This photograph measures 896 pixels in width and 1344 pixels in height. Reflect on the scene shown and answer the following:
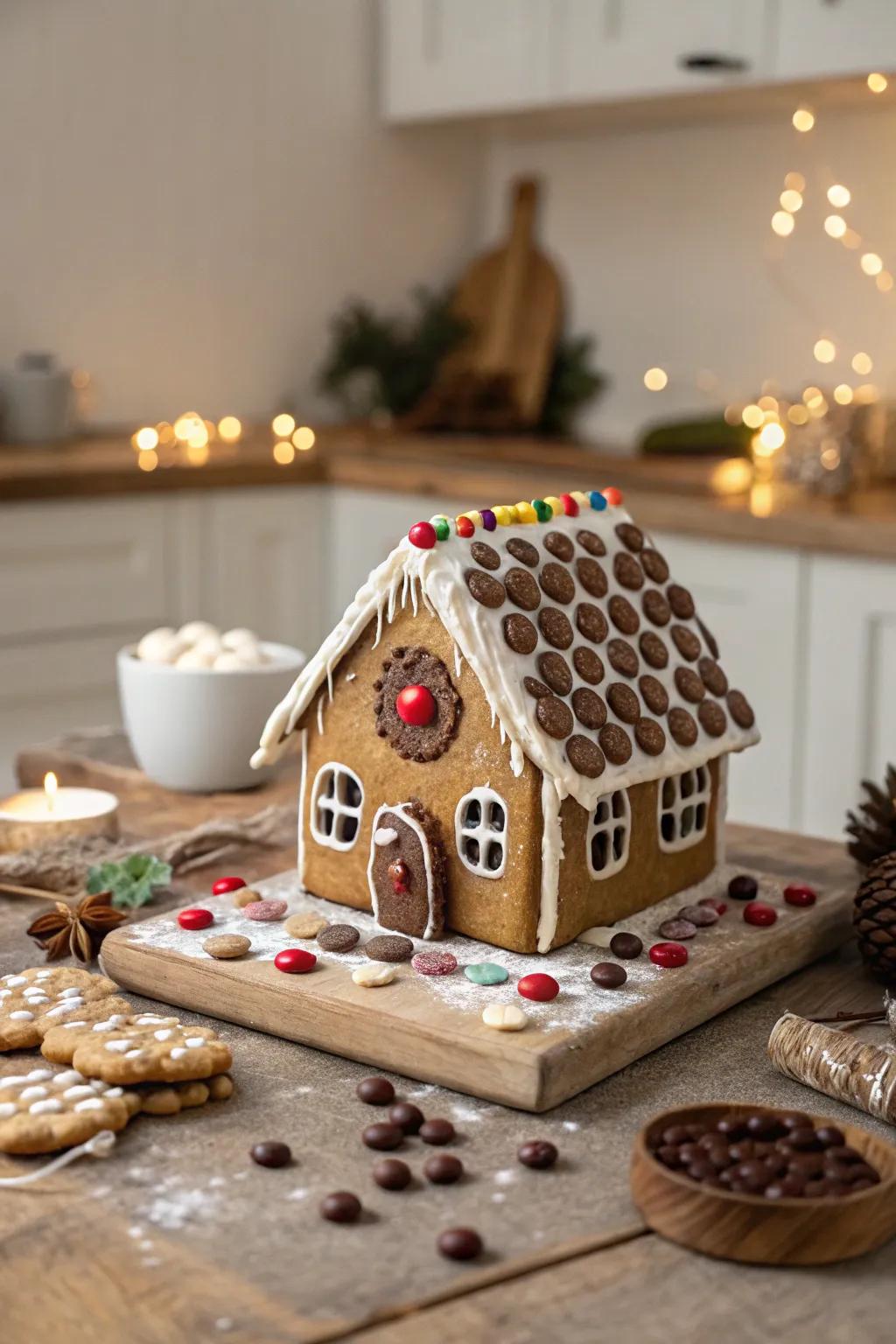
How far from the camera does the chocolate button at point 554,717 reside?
996mm

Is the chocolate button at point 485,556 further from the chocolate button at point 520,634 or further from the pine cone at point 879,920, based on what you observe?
the pine cone at point 879,920

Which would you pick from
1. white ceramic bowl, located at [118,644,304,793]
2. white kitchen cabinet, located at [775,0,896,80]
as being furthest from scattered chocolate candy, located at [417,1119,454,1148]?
white kitchen cabinet, located at [775,0,896,80]

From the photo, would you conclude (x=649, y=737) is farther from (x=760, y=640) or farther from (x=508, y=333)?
(x=508, y=333)

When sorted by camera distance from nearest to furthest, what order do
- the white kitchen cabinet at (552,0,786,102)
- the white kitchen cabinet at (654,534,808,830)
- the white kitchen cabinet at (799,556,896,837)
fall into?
the white kitchen cabinet at (799,556,896,837)
the white kitchen cabinet at (654,534,808,830)
the white kitchen cabinet at (552,0,786,102)

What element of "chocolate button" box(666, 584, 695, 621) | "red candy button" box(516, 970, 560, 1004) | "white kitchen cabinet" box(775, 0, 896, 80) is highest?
"white kitchen cabinet" box(775, 0, 896, 80)

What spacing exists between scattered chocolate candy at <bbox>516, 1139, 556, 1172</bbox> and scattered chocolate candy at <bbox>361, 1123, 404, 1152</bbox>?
2.6 inches

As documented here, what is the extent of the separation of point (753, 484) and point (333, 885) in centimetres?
178

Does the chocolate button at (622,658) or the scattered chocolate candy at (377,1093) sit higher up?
the chocolate button at (622,658)

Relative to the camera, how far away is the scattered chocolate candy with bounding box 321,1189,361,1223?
2.45 ft

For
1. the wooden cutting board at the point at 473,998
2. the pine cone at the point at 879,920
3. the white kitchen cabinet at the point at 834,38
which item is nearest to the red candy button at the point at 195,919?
the wooden cutting board at the point at 473,998

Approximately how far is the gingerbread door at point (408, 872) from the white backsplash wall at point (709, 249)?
2.17 meters

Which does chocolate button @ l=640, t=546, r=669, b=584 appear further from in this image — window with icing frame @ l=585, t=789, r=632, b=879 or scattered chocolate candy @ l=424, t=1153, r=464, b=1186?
scattered chocolate candy @ l=424, t=1153, r=464, b=1186

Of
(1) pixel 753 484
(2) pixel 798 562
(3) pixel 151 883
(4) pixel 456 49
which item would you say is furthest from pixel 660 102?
(3) pixel 151 883

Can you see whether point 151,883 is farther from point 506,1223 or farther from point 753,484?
point 753,484
